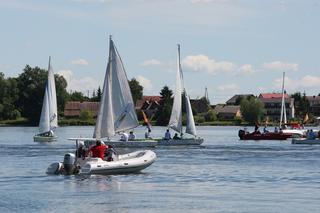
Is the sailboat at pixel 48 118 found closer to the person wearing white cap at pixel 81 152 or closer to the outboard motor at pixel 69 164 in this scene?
the person wearing white cap at pixel 81 152

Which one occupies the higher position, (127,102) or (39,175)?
(127,102)

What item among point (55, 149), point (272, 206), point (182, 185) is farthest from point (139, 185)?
point (55, 149)

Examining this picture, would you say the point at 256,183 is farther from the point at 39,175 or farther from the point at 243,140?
the point at 243,140

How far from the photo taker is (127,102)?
65.3 metres

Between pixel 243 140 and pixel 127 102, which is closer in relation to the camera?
pixel 127 102

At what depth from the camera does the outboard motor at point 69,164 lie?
5331 centimetres

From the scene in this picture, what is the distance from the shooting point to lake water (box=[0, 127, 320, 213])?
4084cm

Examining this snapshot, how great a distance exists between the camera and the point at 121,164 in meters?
55.0

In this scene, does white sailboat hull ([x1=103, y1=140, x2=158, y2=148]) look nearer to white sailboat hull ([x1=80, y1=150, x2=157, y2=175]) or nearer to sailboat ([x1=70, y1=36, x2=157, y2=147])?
sailboat ([x1=70, y1=36, x2=157, y2=147])

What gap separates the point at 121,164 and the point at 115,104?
10732 millimetres

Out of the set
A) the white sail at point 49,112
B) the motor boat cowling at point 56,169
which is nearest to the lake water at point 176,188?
the motor boat cowling at point 56,169

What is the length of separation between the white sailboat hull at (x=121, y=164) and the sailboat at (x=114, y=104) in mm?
5605

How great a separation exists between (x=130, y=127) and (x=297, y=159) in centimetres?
1464

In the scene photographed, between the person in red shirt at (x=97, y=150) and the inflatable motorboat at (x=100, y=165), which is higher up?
the person in red shirt at (x=97, y=150)
